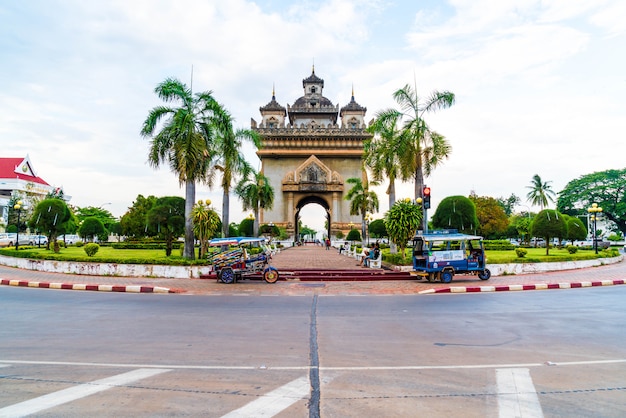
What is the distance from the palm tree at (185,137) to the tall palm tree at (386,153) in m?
8.57

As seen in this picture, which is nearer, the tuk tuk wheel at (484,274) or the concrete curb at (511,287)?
the concrete curb at (511,287)

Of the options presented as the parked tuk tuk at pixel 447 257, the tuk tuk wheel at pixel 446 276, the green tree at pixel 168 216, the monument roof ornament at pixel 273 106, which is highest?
the monument roof ornament at pixel 273 106

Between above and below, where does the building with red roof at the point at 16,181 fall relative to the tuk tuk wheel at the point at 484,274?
above

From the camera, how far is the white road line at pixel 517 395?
13.1 feet

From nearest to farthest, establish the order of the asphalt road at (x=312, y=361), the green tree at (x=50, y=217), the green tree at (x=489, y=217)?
1. the asphalt road at (x=312, y=361)
2. the green tree at (x=50, y=217)
3. the green tree at (x=489, y=217)

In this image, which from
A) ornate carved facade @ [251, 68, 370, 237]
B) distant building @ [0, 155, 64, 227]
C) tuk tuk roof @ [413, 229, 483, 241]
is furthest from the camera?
distant building @ [0, 155, 64, 227]

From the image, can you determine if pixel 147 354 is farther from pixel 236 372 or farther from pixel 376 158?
pixel 376 158

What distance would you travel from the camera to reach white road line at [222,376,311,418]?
3.91 m

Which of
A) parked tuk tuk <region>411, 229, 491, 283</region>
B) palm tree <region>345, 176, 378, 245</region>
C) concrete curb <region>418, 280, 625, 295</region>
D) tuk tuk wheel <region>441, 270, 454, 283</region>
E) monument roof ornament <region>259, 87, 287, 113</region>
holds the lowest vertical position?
concrete curb <region>418, 280, 625, 295</region>

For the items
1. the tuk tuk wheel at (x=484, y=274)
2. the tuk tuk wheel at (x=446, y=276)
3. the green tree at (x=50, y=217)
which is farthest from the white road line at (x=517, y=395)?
the green tree at (x=50, y=217)

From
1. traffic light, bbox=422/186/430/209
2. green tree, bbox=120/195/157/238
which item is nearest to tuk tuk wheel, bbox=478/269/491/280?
traffic light, bbox=422/186/430/209

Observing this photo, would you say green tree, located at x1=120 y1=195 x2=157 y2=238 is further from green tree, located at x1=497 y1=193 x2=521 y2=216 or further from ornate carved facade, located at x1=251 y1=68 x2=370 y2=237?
green tree, located at x1=497 y1=193 x2=521 y2=216

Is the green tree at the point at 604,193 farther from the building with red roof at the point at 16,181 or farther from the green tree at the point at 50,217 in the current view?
the building with red roof at the point at 16,181

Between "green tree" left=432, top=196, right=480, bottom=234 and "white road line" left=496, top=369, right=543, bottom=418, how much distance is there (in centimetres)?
2971
